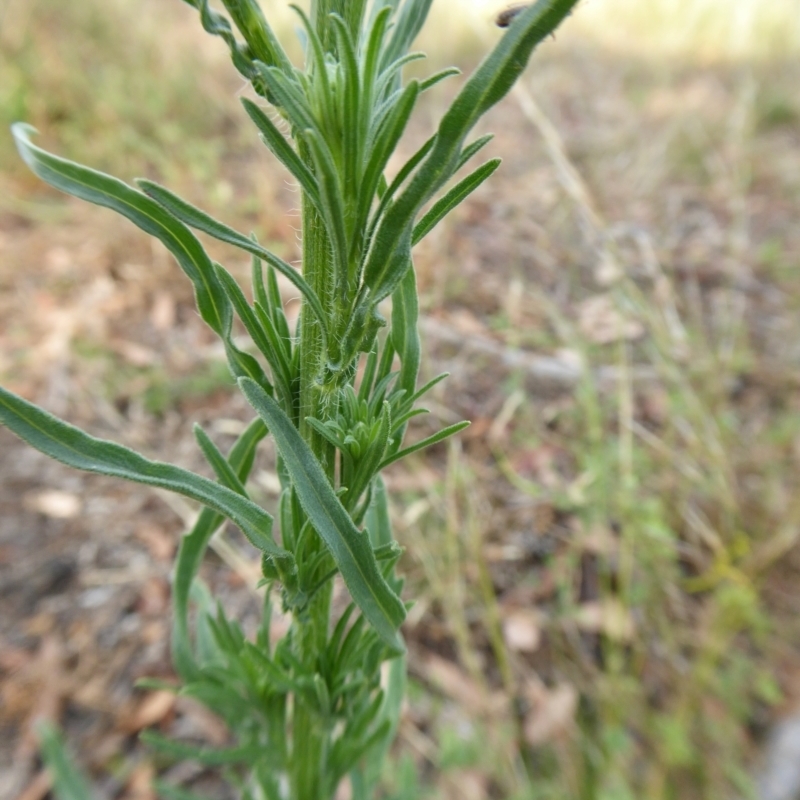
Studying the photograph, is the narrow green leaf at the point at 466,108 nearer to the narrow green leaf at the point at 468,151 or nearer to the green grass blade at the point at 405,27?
the narrow green leaf at the point at 468,151

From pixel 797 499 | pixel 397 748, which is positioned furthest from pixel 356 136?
pixel 797 499

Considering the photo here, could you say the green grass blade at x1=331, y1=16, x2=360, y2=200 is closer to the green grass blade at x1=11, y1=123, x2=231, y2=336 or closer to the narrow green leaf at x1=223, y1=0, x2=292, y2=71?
the narrow green leaf at x1=223, y1=0, x2=292, y2=71

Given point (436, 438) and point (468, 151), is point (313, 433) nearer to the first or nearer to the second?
point (436, 438)

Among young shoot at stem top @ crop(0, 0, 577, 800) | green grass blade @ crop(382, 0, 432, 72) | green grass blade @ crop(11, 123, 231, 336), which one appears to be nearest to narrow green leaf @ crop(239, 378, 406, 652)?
young shoot at stem top @ crop(0, 0, 577, 800)

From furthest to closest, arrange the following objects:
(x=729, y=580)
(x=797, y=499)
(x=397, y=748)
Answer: (x=797, y=499)
(x=729, y=580)
(x=397, y=748)

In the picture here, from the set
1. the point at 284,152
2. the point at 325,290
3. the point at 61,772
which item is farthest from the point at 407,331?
the point at 61,772

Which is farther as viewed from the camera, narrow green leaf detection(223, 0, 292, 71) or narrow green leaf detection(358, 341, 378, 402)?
narrow green leaf detection(358, 341, 378, 402)

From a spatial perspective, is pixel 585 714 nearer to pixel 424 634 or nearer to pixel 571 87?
pixel 424 634

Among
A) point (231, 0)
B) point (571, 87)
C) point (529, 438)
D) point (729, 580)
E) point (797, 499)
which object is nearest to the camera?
point (231, 0)
